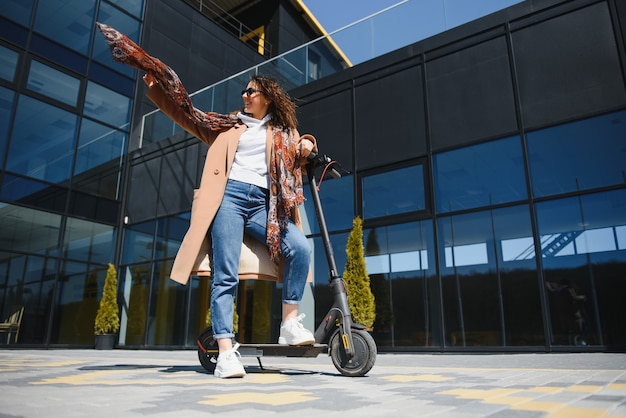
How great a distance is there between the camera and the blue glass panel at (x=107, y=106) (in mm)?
12938

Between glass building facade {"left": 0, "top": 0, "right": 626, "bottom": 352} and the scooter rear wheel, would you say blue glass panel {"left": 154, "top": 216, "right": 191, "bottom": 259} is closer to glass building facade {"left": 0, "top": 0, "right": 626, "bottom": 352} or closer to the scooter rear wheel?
glass building facade {"left": 0, "top": 0, "right": 626, "bottom": 352}

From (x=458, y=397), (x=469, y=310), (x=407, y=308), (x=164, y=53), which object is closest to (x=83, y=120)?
(x=164, y=53)

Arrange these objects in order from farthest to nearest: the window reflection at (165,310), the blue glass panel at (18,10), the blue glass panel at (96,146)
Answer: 1. the blue glass panel at (96,146)
2. the blue glass panel at (18,10)
3. the window reflection at (165,310)

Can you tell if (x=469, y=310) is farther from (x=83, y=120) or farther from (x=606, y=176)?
(x=83, y=120)

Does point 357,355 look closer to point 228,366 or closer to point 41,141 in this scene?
point 228,366

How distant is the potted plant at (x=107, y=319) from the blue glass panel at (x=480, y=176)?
9.01m

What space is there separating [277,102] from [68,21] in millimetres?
12477

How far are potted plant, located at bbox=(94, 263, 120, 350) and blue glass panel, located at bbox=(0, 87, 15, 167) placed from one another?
4.15m

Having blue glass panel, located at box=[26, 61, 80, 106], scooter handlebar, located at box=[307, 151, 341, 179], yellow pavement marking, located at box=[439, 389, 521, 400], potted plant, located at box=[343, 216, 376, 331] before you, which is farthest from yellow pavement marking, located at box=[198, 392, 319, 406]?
blue glass panel, located at box=[26, 61, 80, 106]

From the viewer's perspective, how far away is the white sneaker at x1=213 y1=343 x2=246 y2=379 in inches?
92.5

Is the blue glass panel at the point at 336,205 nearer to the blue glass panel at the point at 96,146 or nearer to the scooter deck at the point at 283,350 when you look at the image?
the scooter deck at the point at 283,350

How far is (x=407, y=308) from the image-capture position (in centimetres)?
742

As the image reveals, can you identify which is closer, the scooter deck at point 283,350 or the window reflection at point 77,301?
the scooter deck at point 283,350

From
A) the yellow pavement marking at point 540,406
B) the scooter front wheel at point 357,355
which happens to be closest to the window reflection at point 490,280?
the scooter front wheel at point 357,355
